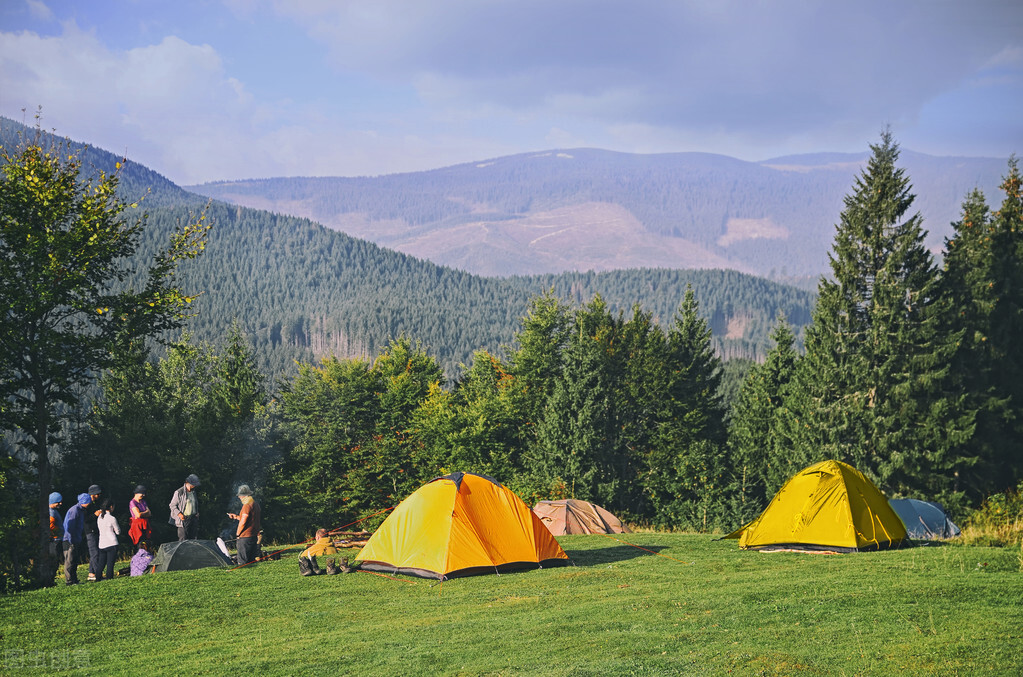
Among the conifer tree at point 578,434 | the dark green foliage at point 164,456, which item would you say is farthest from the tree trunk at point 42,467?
the conifer tree at point 578,434

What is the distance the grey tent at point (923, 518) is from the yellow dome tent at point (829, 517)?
26.9 feet

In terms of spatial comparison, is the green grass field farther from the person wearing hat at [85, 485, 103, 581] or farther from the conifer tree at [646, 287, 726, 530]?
the conifer tree at [646, 287, 726, 530]

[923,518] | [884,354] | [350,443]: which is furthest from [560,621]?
[350,443]

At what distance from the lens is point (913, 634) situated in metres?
9.20

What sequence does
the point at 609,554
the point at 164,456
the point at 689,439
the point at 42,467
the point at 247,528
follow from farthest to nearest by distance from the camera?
the point at 689,439 → the point at 164,456 → the point at 42,467 → the point at 609,554 → the point at 247,528

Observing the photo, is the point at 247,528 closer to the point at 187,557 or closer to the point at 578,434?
the point at 187,557

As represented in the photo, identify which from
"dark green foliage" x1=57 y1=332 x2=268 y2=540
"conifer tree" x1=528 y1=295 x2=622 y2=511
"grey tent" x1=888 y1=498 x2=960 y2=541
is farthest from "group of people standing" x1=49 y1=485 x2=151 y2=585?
"conifer tree" x1=528 y1=295 x2=622 y2=511

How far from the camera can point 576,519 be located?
28.9 metres

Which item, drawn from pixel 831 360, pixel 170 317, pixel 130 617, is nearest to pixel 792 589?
pixel 130 617

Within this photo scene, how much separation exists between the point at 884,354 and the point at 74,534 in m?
34.8

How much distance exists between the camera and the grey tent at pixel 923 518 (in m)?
25.7

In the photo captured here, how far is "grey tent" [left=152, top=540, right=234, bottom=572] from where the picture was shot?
55.2ft

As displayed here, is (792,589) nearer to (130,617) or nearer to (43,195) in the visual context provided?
(130,617)

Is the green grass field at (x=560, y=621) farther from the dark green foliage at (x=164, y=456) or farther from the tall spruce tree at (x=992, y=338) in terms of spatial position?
the tall spruce tree at (x=992, y=338)
